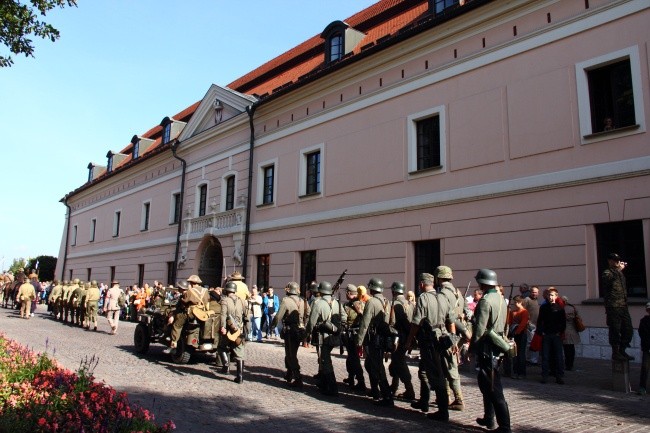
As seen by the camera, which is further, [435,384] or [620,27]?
[620,27]

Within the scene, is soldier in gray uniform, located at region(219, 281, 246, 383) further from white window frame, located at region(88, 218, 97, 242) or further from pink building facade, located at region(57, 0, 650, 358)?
white window frame, located at region(88, 218, 97, 242)

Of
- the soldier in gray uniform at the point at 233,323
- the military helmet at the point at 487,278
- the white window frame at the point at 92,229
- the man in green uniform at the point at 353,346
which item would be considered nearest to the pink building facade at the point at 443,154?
the man in green uniform at the point at 353,346

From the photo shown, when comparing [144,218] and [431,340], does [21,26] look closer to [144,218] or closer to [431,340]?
[431,340]

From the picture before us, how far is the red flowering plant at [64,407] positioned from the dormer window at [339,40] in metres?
15.9

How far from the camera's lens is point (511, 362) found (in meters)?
10.5

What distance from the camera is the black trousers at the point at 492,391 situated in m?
6.16

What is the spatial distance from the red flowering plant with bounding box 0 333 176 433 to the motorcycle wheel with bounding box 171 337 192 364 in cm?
494

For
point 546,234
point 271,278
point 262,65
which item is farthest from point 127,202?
point 546,234

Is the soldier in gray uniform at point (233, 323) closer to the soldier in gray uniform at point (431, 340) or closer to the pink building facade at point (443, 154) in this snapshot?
the soldier in gray uniform at point (431, 340)

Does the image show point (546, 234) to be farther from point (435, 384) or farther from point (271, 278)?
point (271, 278)

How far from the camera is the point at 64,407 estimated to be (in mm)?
4730

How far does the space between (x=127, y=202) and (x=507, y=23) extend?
27.0 meters

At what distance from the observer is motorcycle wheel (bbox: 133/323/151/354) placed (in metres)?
12.7

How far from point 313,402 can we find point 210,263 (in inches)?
736
